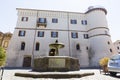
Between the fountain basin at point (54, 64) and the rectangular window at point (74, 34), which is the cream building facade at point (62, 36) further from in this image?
the fountain basin at point (54, 64)

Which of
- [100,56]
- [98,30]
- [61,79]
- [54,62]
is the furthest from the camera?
[98,30]

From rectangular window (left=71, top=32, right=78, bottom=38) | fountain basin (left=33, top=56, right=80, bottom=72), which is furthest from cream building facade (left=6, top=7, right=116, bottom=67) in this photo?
fountain basin (left=33, top=56, right=80, bottom=72)

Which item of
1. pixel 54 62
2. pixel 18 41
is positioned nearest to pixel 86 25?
pixel 18 41

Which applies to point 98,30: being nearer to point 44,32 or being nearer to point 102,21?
point 102,21

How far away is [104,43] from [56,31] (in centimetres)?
1089

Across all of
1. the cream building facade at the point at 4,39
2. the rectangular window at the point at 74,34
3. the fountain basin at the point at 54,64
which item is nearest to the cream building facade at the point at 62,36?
the rectangular window at the point at 74,34

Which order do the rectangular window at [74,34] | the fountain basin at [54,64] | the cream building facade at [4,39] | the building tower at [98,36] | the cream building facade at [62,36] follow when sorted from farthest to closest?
the cream building facade at [4,39]
the rectangular window at [74,34]
the building tower at [98,36]
the cream building facade at [62,36]
the fountain basin at [54,64]

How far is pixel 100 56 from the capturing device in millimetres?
24578

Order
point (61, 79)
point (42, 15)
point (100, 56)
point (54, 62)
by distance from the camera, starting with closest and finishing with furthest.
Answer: point (61, 79), point (54, 62), point (100, 56), point (42, 15)

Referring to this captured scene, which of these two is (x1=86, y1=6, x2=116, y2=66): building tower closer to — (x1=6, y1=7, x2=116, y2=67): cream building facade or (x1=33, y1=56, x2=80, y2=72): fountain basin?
(x1=6, y1=7, x2=116, y2=67): cream building facade

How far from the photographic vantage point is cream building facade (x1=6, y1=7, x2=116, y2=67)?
24516mm

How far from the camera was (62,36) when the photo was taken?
26828 millimetres

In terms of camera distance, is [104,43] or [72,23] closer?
[104,43]

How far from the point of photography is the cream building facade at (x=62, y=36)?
80.4 feet
